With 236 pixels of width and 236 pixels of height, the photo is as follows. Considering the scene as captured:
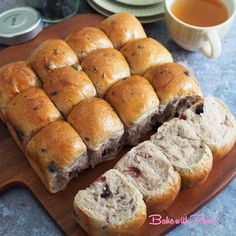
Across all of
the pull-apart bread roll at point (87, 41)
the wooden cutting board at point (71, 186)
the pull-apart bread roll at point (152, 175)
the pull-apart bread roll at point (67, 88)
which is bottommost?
the wooden cutting board at point (71, 186)

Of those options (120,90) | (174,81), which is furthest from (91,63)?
(174,81)

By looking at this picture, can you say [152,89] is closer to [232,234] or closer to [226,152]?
[226,152]

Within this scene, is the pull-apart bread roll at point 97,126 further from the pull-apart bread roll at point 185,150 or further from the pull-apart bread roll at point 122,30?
the pull-apart bread roll at point 122,30

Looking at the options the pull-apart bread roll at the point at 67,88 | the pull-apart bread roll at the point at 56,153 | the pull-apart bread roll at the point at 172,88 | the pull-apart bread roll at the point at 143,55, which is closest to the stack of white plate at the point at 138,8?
the pull-apart bread roll at the point at 143,55

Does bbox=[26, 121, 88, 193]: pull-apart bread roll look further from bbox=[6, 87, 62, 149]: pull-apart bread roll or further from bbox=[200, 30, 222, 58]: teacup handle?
bbox=[200, 30, 222, 58]: teacup handle

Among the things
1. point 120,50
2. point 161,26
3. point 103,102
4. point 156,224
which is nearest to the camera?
point 156,224

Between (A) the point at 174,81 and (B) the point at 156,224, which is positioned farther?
(A) the point at 174,81

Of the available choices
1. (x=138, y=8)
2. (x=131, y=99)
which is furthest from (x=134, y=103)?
(x=138, y=8)

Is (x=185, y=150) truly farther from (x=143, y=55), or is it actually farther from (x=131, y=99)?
(x=143, y=55)
